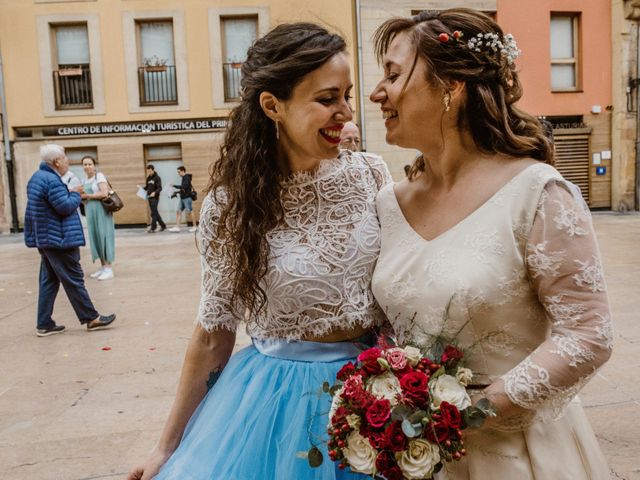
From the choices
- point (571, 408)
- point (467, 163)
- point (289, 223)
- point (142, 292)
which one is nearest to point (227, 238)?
point (289, 223)

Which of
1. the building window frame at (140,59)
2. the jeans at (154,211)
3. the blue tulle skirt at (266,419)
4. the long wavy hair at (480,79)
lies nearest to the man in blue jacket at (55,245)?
the blue tulle skirt at (266,419)

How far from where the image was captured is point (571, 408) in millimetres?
1610

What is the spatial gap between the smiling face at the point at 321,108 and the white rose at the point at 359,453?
846 mm

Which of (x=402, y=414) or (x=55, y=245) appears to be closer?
(x=402, y=414)

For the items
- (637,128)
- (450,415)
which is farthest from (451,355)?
(637,128)

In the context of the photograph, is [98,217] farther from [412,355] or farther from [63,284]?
[412,355]

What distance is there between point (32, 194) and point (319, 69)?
5.72 metres

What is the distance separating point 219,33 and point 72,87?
465 cm

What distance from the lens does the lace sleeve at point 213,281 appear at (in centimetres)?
193

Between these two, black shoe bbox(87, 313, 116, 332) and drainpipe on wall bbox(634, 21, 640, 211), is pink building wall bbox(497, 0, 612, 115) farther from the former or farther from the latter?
black shoe bbox(87, 313, 116, 332)

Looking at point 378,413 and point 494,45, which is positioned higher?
point 494,45

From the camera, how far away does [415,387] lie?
1.34 metres

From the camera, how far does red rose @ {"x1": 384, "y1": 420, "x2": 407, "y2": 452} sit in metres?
1.31

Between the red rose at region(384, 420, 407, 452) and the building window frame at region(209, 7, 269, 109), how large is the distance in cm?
1852
